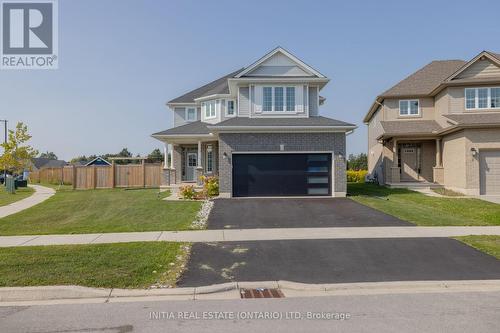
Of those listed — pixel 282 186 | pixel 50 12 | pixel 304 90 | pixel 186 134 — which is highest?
pixel 50 12

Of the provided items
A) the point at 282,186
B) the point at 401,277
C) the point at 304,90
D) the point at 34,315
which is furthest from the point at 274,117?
the point at 34,315

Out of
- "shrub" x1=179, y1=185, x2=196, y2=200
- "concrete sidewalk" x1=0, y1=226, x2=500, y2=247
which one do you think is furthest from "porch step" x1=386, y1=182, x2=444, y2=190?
"shrub" x1=179, y1=185, x2=196, y2=200

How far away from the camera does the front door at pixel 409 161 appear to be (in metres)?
25.2

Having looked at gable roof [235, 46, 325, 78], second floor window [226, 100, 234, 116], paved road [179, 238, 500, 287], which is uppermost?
gable roof [235, 46, 325, 78]

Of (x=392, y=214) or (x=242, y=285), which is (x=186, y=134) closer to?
(x=392, y=214)

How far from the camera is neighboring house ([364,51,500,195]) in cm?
1938

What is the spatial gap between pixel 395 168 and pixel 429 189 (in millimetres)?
2644

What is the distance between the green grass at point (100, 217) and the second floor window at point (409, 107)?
17506 millimetres

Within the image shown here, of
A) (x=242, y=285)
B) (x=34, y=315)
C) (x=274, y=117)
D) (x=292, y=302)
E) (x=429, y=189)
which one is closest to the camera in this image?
(x=34, y=315)

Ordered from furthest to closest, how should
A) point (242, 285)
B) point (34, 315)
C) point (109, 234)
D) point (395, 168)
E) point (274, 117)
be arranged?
1. point (395, 168)
2. point (274, 117)
3. point (109, 234)
4. point (242, 285)
5. point (34, 315)

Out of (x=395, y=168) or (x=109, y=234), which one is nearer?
(x=109, y=234)

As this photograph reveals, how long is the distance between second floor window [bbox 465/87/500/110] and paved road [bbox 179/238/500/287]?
647 inches

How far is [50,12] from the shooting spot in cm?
1383

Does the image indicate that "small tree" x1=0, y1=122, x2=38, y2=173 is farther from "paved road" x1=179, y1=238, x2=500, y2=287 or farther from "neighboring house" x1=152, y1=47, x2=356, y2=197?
"paved road" x1=179, y1=238, x2=500, y2=287
